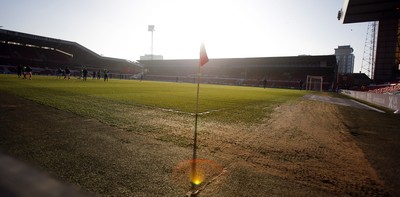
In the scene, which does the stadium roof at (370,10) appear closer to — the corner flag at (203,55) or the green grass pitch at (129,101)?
the green grass pitch at (129,101)

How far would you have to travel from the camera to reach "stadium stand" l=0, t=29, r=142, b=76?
5321cm

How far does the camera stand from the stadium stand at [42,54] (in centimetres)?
5321

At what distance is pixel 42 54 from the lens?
64125 mm

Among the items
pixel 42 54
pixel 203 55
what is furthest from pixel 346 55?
pixel 203 55

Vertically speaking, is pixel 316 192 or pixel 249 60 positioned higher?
pixel 249 60

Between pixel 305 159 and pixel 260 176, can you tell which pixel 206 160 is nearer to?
pixel 260 176

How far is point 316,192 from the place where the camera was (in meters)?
2.69

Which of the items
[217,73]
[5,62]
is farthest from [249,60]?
[5,62]

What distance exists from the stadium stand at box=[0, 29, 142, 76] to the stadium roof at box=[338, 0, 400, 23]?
213 ft

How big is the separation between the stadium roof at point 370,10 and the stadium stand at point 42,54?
64.9 metres

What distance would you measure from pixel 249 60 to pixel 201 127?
208ft

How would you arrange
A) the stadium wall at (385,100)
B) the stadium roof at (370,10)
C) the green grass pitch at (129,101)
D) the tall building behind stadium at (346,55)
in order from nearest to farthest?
the green grass pitch at (129,101)
the stadium wall at (385,100)
the stadium roof at (370,10)
the tall building behind stadium at (346,55)

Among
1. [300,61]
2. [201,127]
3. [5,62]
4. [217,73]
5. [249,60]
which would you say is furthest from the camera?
[217,73]

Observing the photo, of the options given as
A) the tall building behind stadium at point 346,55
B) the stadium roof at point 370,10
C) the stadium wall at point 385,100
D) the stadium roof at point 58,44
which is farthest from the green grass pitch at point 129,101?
the tall building behind stadium at point 346,55
